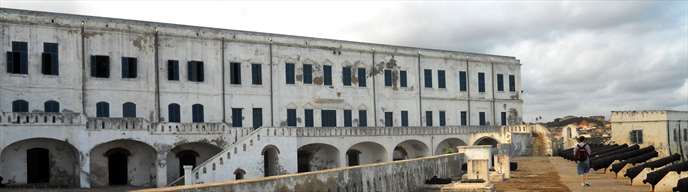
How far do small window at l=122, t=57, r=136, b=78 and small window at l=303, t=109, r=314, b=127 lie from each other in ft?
34.7

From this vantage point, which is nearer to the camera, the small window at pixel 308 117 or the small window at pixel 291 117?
the small window at pixel 291 117

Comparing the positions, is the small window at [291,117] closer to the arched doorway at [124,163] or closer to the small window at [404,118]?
the small window at [404,118]

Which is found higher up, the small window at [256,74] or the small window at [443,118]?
the small window at [256,74]

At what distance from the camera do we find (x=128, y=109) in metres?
34.9

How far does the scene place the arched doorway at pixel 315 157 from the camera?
4131 centimetres

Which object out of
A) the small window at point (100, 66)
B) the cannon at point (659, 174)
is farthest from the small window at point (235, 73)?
the cannon at point (659, 174)

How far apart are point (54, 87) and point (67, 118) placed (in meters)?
3.84

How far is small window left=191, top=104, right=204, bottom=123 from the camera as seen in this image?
37312 millimetres

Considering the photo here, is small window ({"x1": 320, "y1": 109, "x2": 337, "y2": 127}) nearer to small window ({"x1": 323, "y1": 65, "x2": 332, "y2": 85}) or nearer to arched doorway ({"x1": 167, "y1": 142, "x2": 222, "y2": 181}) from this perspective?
small window ({"x1": 323, "y1": 65, "x2": 332, "y2": 85})

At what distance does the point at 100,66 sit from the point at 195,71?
5.02 m

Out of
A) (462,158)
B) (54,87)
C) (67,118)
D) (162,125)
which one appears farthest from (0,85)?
(462,158)

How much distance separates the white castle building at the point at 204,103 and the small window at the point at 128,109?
0.06 m

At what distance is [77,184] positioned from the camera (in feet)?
102

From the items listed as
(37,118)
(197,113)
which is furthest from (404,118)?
(37,118)
